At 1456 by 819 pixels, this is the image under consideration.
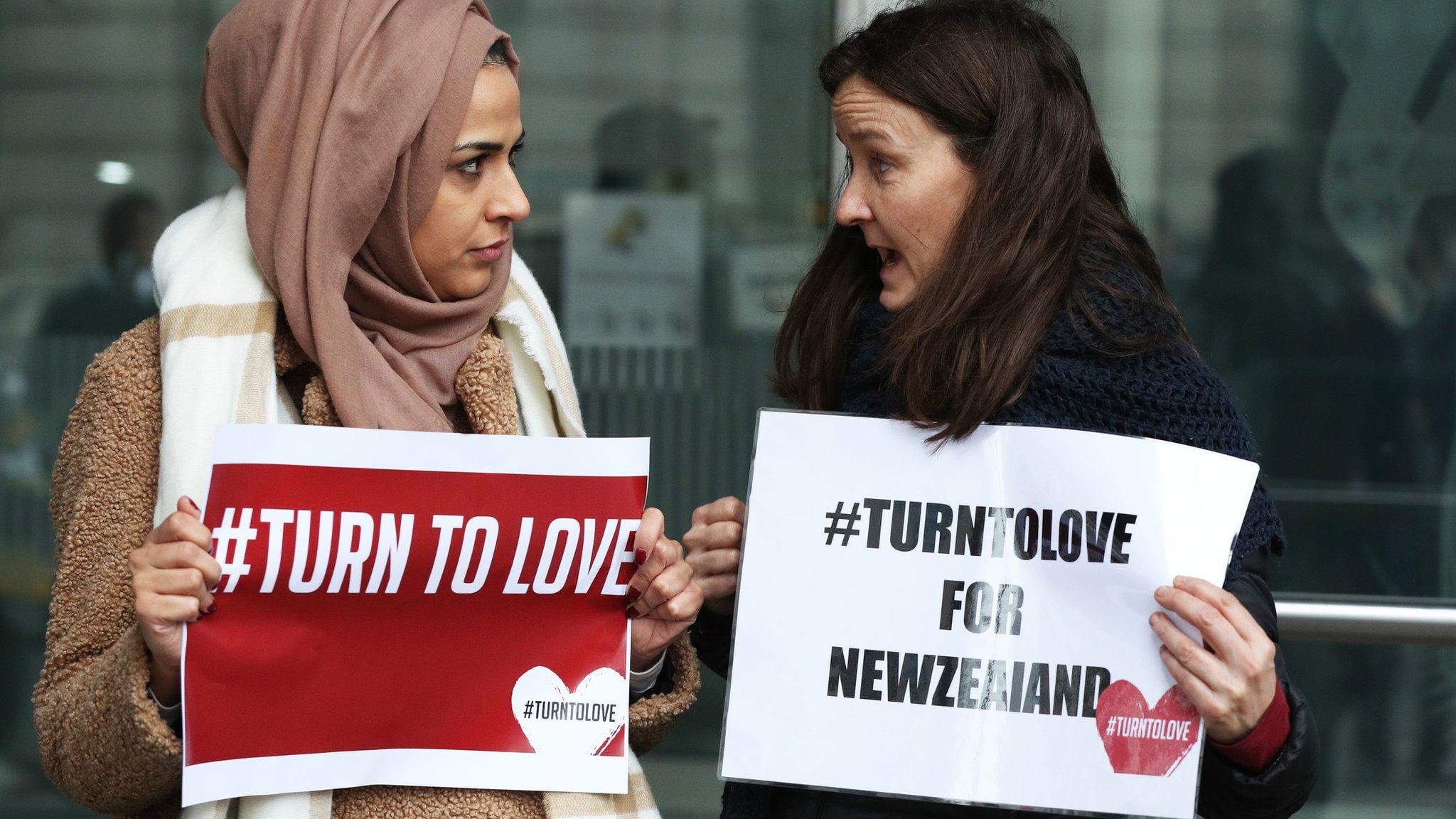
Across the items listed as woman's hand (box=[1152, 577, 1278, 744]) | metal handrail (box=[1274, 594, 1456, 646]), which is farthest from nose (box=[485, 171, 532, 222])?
metal handrail (box=[1274, 594, 1456, 646])

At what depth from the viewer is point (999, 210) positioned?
1.61 m

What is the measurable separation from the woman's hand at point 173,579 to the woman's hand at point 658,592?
479 mm

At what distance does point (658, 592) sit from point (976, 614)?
380mm

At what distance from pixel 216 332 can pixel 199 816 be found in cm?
55

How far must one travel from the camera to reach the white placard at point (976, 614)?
4.99 feet

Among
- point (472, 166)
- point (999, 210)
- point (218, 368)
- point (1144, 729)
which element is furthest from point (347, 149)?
point (1144, 729)

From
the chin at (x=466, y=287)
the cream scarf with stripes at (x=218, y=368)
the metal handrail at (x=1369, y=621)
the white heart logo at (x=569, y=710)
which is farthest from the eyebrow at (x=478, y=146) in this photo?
the metal handrail at (x=1369, y=621)

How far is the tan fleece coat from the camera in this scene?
145 centimetres

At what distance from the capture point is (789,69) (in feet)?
11.9

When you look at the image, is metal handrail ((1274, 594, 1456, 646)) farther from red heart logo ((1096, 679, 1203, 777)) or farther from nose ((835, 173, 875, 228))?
nose ((835, 173, 875, 228))

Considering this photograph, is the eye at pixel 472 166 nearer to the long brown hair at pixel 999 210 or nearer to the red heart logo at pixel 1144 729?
the long brown hair at pixel 999 210

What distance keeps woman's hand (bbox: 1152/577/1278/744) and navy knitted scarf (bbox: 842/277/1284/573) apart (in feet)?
0.41

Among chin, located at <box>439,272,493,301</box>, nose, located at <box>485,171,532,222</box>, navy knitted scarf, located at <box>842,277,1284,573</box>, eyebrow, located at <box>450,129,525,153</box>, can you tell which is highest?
eyebrow, located at <box>450,129,525,153</box>

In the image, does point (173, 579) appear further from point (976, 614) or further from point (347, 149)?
point (976, 614)
